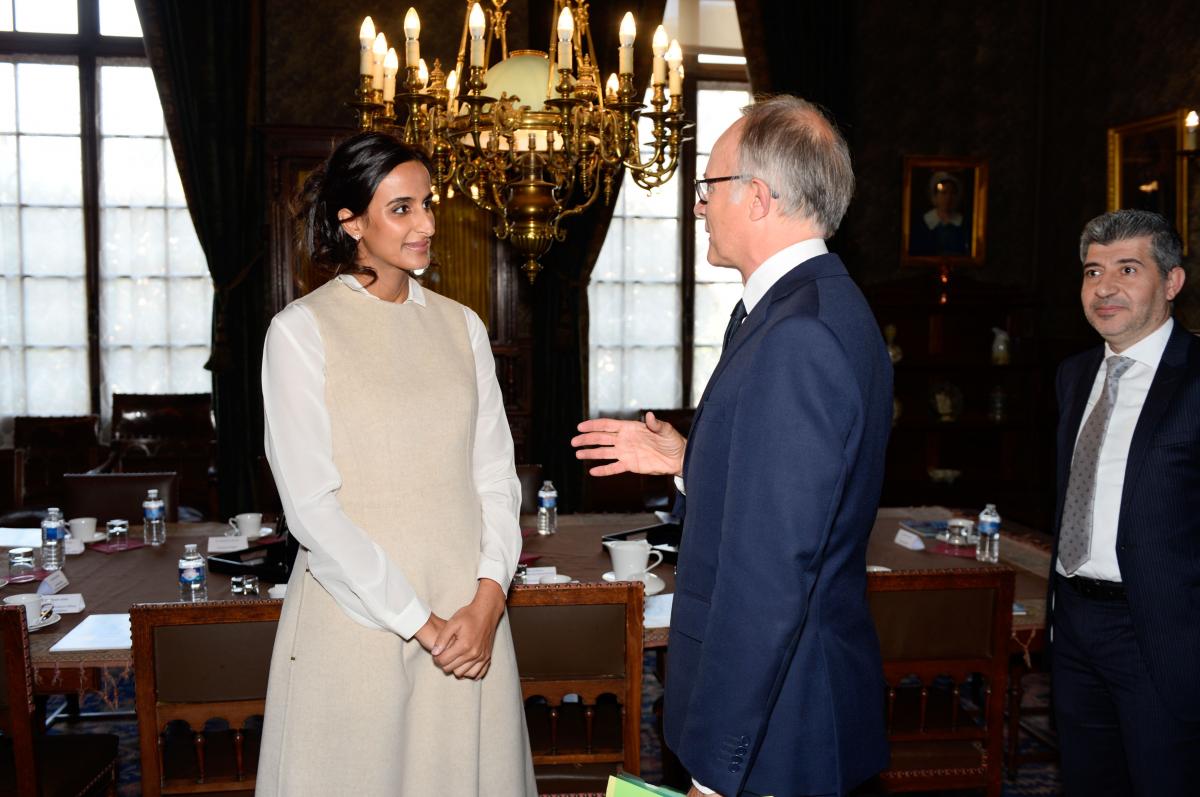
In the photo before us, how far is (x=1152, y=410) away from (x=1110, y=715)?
717 millimetres

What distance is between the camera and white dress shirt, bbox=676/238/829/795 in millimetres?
1580

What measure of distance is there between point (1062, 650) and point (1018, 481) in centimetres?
502

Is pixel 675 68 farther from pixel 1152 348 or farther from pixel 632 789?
pixel 632 789

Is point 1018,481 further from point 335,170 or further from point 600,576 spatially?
point 335,170

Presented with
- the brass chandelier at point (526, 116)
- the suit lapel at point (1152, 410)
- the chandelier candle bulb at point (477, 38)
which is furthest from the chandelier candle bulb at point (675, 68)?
the suit lapel at point (1152, 410)

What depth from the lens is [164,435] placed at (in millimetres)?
6016

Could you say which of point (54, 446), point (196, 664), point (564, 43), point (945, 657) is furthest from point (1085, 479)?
point (54, 446)

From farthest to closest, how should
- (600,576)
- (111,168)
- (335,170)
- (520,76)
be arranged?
(111,168), (520,76), (600,576), (335,170)

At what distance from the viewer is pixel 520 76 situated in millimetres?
3367

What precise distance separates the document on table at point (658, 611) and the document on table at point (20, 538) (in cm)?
212

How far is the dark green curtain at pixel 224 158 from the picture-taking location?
598 centimetres

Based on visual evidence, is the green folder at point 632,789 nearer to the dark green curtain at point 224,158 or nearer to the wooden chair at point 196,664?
the wooden chair at point 196,664

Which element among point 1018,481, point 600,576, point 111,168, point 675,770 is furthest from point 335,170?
point 1018,481

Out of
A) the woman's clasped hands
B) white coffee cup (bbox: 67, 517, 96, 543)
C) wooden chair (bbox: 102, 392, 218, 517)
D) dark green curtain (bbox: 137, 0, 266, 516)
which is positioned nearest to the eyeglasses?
the woman's clasped hands
